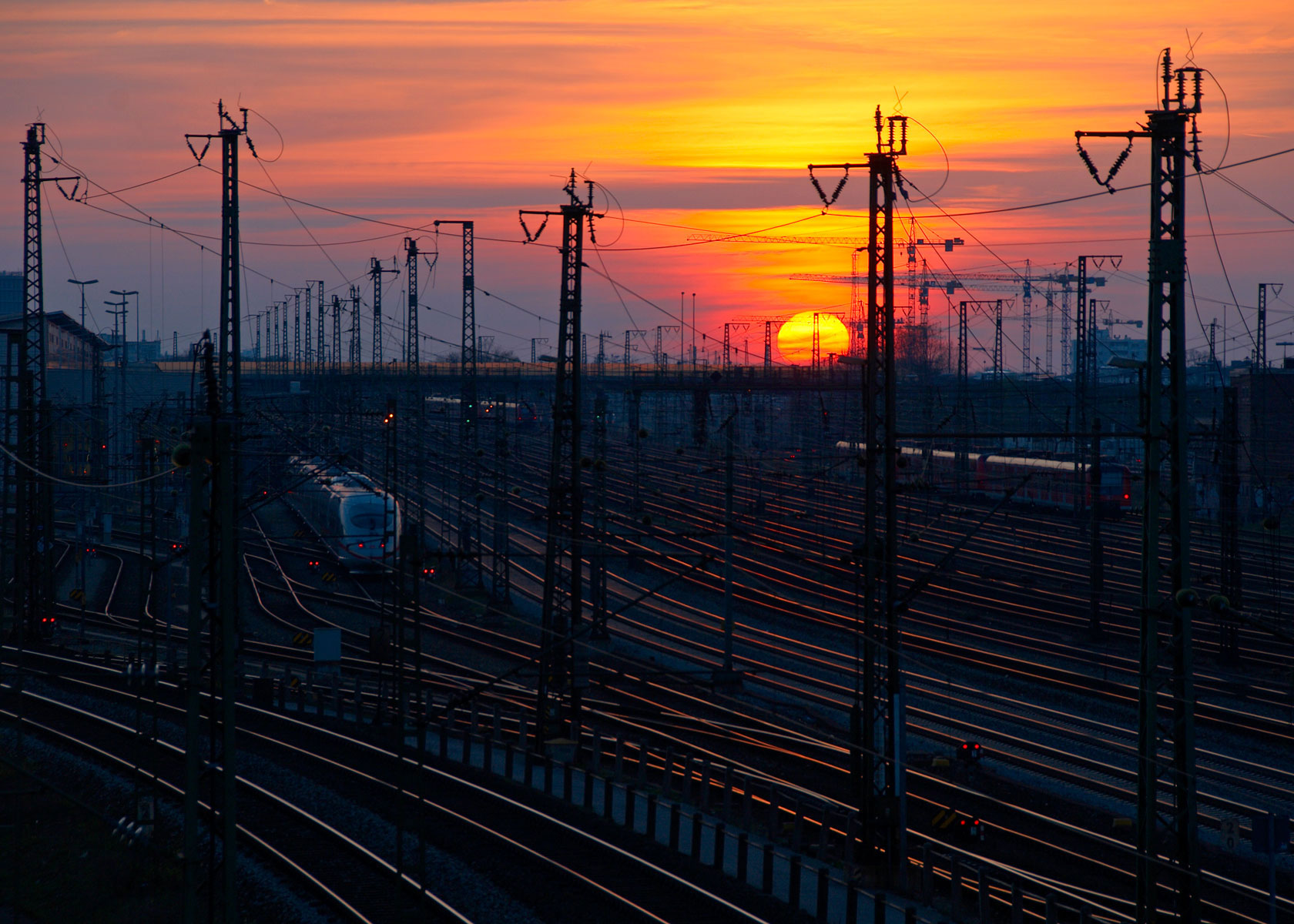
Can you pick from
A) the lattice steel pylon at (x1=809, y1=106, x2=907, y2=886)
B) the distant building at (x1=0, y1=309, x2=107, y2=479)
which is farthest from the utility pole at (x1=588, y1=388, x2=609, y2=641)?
the distant building at (x1=0, y1=309, x2=107, y2=479)

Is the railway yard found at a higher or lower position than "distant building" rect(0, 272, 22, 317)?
lower

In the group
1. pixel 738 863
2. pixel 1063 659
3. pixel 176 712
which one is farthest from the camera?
pixel 1063 659

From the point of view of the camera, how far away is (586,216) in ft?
67.5

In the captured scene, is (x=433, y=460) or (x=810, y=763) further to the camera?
(x=433, y=460)

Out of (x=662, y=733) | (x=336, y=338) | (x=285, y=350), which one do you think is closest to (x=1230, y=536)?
(x=662, y=733)

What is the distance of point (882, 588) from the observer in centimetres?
1511

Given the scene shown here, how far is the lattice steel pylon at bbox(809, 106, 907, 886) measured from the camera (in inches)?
571

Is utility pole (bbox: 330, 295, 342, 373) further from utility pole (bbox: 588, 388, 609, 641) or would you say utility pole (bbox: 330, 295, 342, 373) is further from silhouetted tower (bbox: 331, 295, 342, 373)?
utility pole (bbox: 588, 388, 609, 641)

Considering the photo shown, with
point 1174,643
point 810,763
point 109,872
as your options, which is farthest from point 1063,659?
point 109,872

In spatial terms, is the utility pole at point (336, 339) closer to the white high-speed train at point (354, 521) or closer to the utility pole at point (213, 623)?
the white high-speed train at point (354, 521)

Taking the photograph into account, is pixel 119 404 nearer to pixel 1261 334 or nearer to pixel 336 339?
pixel 336 339

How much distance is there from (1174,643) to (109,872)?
12.4m

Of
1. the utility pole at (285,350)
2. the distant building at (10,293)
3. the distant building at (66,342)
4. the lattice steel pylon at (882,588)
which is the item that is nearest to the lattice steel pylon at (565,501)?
the lattice steel pylon at (882,588)

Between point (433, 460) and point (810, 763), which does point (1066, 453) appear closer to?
point (433, 460)
